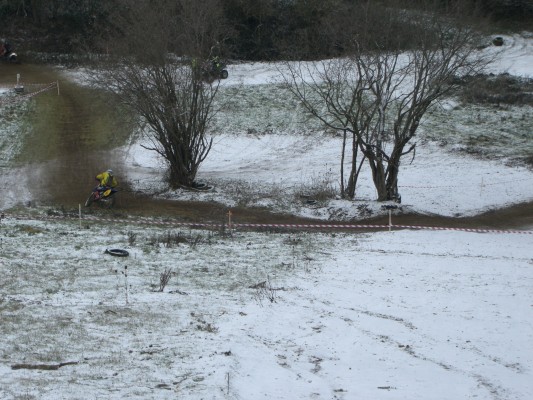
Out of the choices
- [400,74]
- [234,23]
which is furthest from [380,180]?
[234,23]

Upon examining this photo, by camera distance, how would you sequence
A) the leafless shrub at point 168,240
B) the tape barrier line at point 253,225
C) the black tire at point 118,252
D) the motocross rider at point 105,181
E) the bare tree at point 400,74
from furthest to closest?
the motocross rider at point 105,181 → the bare tree at point 400,74 → the tape barrier line at point 253,225 → the leafless shrub at point 168,240 → the black tire at point 118,252

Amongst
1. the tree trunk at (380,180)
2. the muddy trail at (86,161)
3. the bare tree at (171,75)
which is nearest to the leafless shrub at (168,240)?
the muddy trail at (86,161)

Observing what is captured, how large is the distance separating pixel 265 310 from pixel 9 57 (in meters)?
34.7

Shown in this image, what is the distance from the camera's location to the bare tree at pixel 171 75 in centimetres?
2527

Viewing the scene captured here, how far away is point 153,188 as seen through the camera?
88.9 feet

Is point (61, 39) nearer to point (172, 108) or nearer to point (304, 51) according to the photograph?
point (304, 51)

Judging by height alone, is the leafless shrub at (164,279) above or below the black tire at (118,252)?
below

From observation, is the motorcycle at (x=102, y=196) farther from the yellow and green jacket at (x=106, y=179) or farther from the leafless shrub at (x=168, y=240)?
the leafless shrub at (x=168, y=240)

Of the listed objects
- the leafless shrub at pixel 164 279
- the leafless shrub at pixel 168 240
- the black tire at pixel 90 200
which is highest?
the black tire at pixel 90 200

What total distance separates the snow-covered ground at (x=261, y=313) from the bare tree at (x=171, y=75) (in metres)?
4.84

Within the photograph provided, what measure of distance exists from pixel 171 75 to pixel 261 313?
14411 mm

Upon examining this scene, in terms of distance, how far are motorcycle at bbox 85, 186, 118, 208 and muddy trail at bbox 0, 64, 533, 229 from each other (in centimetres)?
40

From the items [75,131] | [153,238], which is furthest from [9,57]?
[153,238]

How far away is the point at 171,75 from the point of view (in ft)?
84.1
